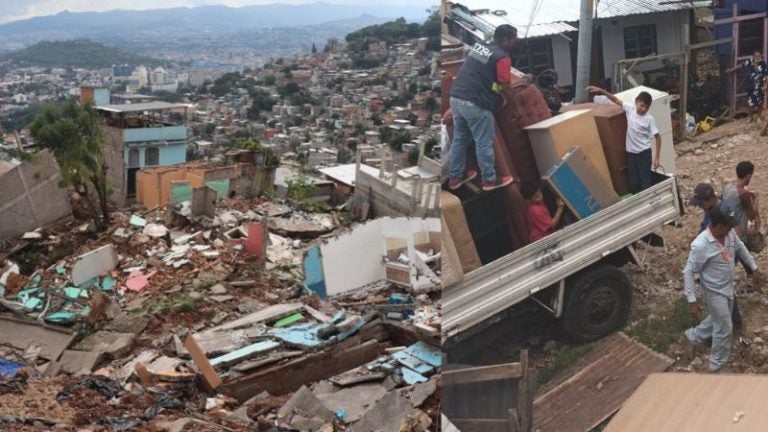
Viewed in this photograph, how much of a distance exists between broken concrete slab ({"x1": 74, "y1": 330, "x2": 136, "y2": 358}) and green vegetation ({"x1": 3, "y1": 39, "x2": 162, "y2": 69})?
262 centimetres

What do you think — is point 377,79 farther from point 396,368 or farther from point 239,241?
point 239,241

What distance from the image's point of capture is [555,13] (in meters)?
2.00

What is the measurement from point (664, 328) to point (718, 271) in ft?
0.69

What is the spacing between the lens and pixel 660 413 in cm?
195

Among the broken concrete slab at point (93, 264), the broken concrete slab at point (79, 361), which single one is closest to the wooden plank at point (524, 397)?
the broken concrete slab at point (79, 361)

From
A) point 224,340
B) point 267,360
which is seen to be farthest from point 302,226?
point 267,360

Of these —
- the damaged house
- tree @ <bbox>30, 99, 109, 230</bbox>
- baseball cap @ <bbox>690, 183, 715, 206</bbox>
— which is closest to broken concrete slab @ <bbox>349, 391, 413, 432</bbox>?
baseball cap @ <bbox>690, 183, 715, 206</bbox>

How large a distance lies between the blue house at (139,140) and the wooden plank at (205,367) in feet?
16.1

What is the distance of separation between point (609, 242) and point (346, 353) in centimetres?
179

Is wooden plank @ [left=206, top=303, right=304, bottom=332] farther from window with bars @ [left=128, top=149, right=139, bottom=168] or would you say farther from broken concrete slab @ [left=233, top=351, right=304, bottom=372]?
window with bars @ [left=128, top=149, right=139, bottom=168]

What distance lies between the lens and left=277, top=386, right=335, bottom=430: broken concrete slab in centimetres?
304

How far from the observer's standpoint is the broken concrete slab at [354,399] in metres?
3.07

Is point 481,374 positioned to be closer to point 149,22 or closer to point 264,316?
point 264,316

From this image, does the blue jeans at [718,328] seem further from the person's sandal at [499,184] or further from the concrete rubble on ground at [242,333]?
the concrete rubble on ground at [242,333]
